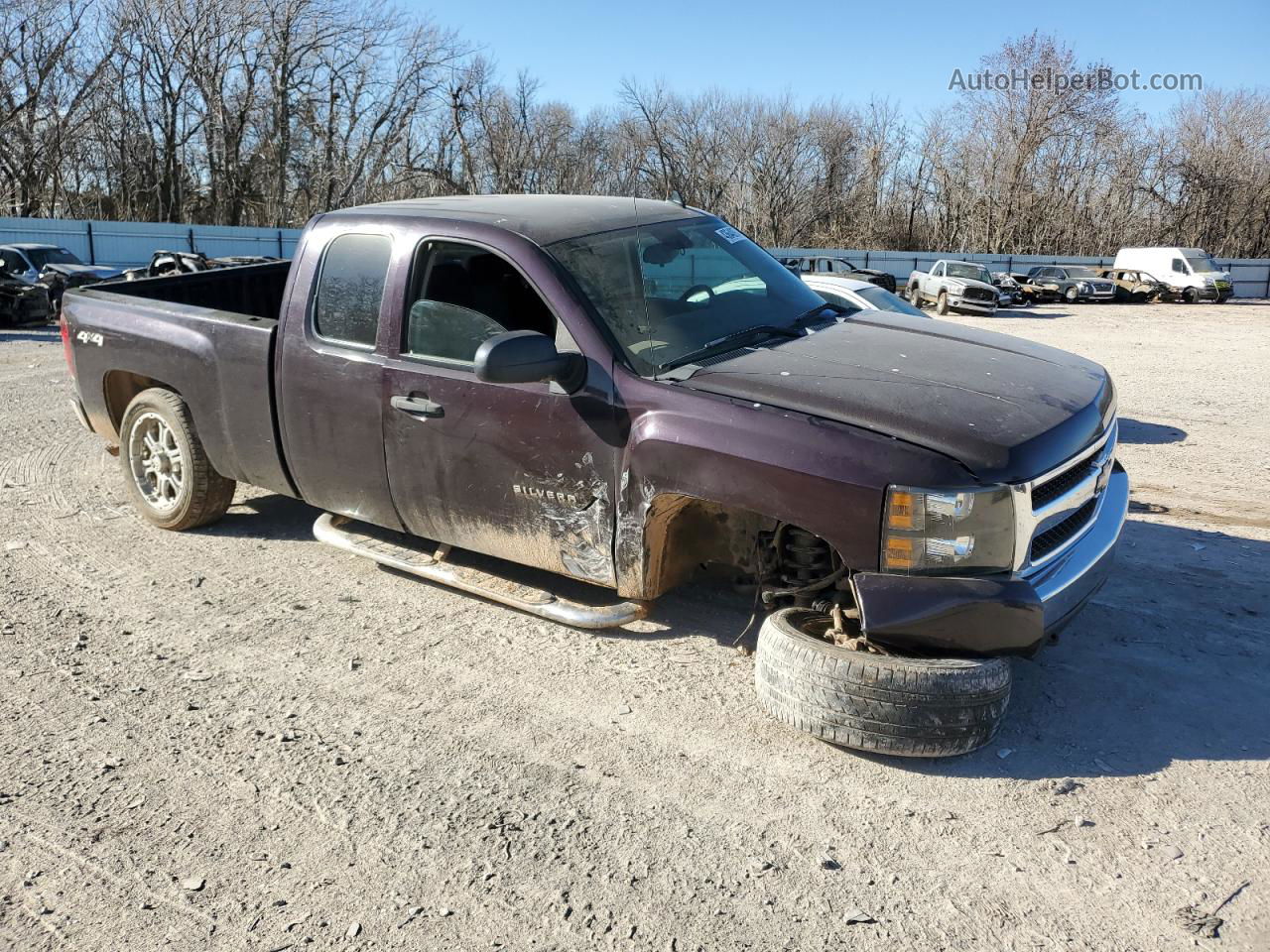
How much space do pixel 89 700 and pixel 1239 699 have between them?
14.5ft

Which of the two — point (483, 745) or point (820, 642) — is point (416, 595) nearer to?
point (483, 745)

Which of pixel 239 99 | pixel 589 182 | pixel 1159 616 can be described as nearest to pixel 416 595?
pixel 1159 616

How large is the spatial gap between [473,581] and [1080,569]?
251cm

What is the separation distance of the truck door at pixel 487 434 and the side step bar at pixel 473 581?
0.15 m

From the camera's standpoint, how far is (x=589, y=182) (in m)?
53.5

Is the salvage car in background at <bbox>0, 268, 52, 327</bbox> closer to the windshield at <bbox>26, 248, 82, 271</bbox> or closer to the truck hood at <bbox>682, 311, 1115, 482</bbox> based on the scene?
the windshield at <bbox>26, 248, 82, 271</bbox>

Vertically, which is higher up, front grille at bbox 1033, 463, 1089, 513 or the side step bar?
front grille at bbox 1033, 463, 1089, 513

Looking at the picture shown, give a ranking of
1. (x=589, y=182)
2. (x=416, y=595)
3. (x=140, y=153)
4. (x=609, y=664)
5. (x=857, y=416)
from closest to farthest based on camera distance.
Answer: (x=857, y=416) → (x=609, y=664) → (x=416, y=595) → (x=140, y=153) → (x=589, y=182)

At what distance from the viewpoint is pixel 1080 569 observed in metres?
3.71

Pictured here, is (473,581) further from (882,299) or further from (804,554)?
(882,299)

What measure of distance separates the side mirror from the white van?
41.4 meters

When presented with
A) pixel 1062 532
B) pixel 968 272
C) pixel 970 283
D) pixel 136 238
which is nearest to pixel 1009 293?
pixel 968 272

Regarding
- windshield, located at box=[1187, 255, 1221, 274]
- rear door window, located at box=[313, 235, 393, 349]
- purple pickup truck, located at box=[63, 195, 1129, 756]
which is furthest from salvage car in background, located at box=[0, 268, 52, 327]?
windshield, located at box=[1187, 255, 1221, 274]

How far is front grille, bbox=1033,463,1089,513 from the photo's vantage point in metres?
3.47
